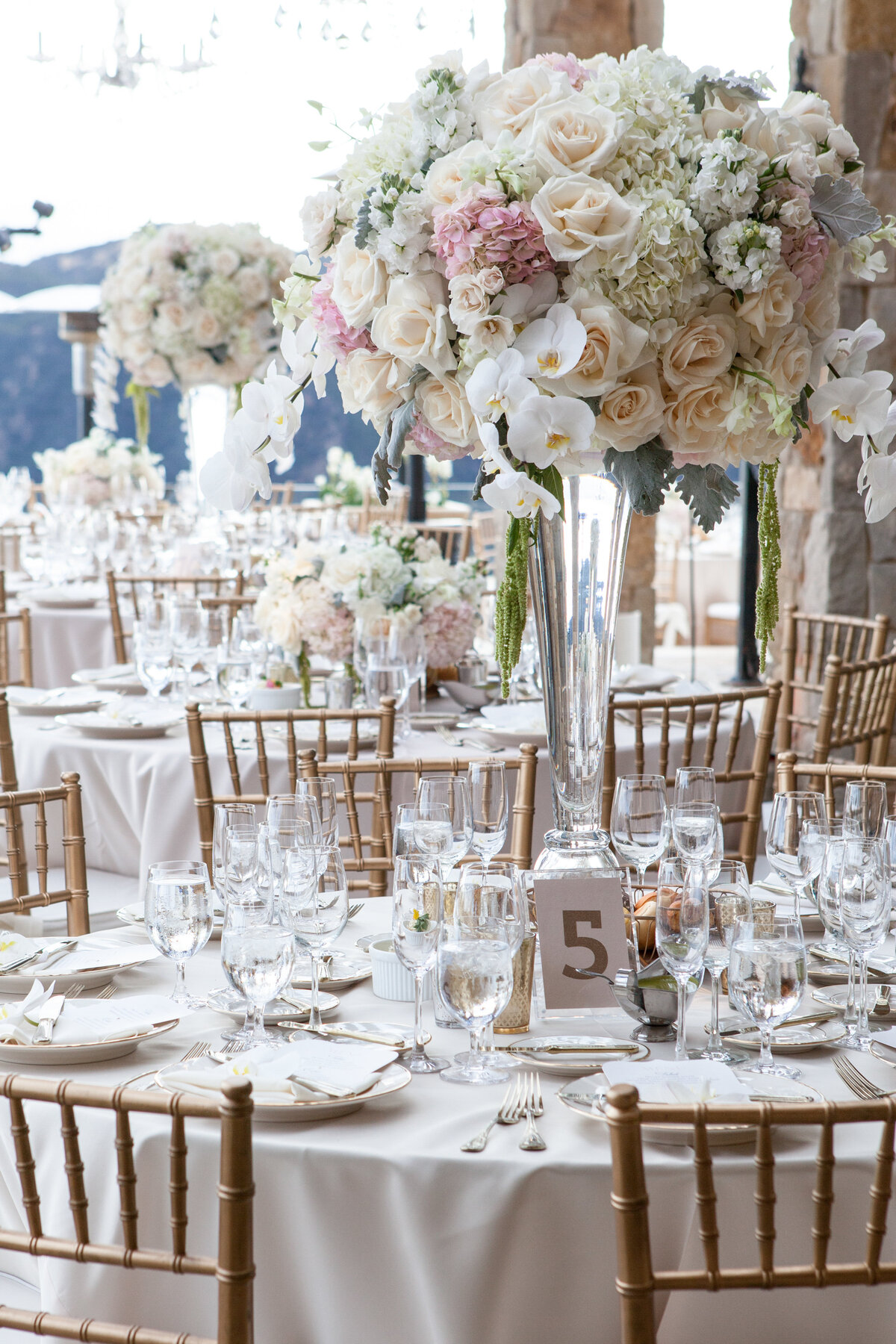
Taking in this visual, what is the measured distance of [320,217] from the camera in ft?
5.38

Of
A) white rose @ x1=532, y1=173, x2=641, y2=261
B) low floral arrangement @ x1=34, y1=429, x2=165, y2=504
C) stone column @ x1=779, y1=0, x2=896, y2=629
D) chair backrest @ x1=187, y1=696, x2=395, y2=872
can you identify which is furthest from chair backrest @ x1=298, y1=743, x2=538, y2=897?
low floral arrangement @ x1=34, y1=429, x2=165, y2=504

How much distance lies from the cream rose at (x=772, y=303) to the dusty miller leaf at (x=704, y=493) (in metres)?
0.18

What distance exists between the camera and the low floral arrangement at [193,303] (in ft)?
16.2

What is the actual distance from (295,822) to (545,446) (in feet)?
1.98

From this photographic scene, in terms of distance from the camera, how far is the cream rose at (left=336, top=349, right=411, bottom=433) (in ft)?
5.26

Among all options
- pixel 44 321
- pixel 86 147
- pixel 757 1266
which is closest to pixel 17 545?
pixel 86 147

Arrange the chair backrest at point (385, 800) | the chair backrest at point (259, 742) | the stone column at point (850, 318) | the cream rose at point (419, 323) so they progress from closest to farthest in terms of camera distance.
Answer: the cream rose at point (419, 323) < the chair backrest at point (385, 800) < the chair backrest at point (259, 742) < the stone column at point (850, 318)

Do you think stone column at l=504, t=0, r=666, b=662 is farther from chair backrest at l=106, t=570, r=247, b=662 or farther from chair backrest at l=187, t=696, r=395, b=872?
chair backrest at l=187, t=696, r=395, b=872

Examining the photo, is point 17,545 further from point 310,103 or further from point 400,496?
point 310,103

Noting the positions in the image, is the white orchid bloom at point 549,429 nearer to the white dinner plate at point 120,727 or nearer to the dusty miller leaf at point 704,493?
the dusty miller leaf at point 704,493

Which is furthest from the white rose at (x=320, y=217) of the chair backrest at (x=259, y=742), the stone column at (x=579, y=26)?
the stone column at (x=579, y=26)

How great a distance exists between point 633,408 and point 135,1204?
36.9 inches

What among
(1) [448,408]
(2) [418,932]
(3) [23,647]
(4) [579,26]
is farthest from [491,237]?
(4) [579,26]

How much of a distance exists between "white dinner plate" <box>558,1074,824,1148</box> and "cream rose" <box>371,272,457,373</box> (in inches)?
30.8
